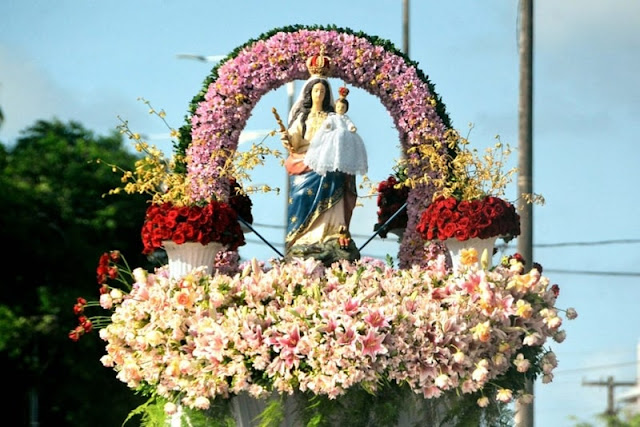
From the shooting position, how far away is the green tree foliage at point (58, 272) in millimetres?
38312

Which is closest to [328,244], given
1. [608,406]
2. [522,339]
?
[522,339]

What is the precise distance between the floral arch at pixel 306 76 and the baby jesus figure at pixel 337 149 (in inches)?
26.2

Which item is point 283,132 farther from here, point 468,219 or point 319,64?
point 468,219

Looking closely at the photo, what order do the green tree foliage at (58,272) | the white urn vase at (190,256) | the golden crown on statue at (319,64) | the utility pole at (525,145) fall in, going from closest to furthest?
the white urn vase at (190,256), the golden crown on statue at (319,64), the utility pole at (525,145), the green tree foliage at (58,272)

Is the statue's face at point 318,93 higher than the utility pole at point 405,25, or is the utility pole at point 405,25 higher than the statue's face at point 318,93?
the utility pole at point 405,25

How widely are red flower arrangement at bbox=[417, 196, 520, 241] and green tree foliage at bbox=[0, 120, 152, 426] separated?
23.7 m

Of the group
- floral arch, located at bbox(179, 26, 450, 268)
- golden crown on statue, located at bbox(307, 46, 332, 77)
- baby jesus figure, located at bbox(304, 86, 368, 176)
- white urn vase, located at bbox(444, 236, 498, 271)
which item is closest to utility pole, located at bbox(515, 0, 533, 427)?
floral arch, located at bbox(179, 26, 450, 268)

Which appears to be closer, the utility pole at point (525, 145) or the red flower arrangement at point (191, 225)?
the red flower arrangement at point (191, 225)

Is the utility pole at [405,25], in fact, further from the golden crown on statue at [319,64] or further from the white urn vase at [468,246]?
the white urn vase at [468,246]

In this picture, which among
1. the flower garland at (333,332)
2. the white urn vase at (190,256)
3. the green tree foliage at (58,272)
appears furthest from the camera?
the green tree foliage at (58,272)

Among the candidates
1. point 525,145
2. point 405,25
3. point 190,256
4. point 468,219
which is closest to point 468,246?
point 468,219

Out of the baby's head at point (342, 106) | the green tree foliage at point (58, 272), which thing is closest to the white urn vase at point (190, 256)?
the baby's head at point (342, 106)

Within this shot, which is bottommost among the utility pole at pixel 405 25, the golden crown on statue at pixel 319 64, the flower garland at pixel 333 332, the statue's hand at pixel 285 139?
the flower garland at pixel 333 332

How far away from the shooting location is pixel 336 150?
15.1 meters
